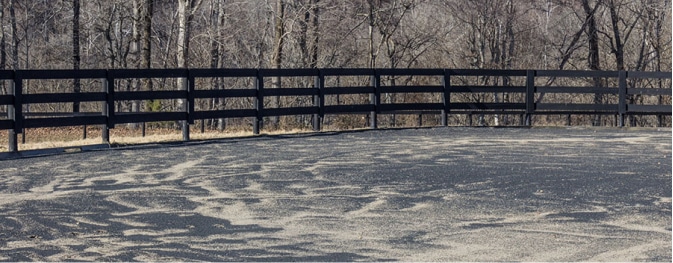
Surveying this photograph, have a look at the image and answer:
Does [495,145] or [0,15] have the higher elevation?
[0,15]

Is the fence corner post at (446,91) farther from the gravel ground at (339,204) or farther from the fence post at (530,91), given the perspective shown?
the gravel ground at (339,204)

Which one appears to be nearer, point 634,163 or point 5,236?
point 5,236

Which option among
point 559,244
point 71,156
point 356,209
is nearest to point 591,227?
point 559,244

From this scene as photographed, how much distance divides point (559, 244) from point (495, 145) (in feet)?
30.1

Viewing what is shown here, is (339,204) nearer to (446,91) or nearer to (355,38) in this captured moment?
(446,91)

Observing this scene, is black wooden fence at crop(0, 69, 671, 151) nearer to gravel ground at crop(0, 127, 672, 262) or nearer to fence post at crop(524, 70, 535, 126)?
fence post at crop(524, 70, 535, 126)

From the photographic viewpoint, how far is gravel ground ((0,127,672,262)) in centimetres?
725

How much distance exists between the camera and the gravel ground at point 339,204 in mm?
7254

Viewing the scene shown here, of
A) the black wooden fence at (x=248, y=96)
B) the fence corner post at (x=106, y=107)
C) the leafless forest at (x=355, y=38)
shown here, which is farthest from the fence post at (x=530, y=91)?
the fence corner post at (x=106, y=107)

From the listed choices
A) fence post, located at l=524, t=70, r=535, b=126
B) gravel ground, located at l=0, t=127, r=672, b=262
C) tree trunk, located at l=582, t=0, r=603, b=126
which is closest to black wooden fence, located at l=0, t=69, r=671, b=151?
fence post, located at l=524, t=70, r=535, b=126

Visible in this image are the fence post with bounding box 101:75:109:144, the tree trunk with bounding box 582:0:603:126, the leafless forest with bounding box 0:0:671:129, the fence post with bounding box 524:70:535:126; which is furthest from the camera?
the tree trunk with bounding box 582:0:603:126

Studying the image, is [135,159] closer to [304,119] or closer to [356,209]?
[356,209]

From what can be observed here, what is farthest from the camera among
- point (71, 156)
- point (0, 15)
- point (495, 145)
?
point (0, 15)

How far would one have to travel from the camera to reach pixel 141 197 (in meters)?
9.98
